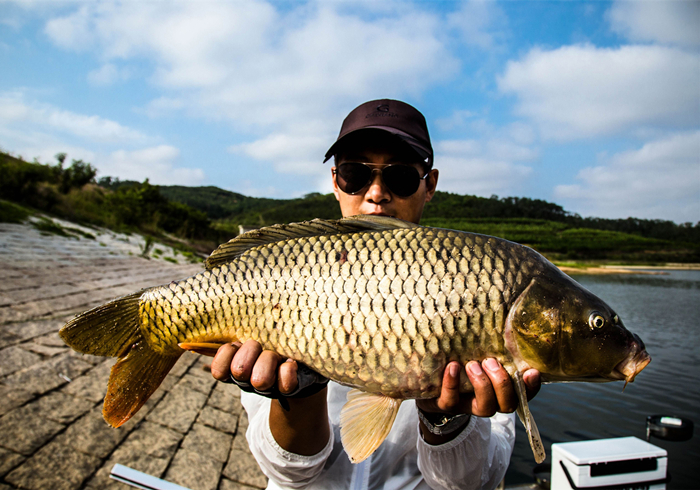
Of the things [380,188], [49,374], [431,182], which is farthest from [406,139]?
[49,374]

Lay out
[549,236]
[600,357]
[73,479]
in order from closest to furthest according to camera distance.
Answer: [600,357]
[73,479]
[549,236]

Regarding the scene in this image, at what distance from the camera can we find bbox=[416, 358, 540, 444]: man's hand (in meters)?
1.08

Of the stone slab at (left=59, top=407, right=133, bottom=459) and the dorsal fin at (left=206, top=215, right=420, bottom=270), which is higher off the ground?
the dorsal fin at (left=206, top=215, right=420, bottom=270)

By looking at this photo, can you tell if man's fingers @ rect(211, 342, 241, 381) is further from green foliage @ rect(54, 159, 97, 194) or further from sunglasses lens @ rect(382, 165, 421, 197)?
green foliage @ rect(54, 159, 97, 194)

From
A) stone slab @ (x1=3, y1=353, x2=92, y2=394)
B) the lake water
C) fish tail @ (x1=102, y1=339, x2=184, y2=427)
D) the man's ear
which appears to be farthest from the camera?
the lake water

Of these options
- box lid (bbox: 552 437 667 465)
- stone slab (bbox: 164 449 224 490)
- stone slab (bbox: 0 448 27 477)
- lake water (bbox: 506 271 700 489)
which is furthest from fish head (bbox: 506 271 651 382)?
lake water (bbox: 506 271 700 489)

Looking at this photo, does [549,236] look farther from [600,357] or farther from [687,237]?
[600,357]

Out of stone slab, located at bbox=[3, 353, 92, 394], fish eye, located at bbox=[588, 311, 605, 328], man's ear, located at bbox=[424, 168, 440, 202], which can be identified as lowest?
stone slab, located at bbox=[3, 353, 92, 394]

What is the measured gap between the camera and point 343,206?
2021 millimetres

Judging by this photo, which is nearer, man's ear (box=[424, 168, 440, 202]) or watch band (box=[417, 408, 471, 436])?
watch band (box=[417, 408, 471, 436])

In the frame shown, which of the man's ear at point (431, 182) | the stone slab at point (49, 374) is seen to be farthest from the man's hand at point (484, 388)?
the stone slab at point (49, 374)

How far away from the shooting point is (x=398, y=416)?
1755mm

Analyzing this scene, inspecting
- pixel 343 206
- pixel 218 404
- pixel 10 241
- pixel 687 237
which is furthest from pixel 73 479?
pixel 687 237

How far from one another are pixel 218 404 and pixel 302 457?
2.58m
